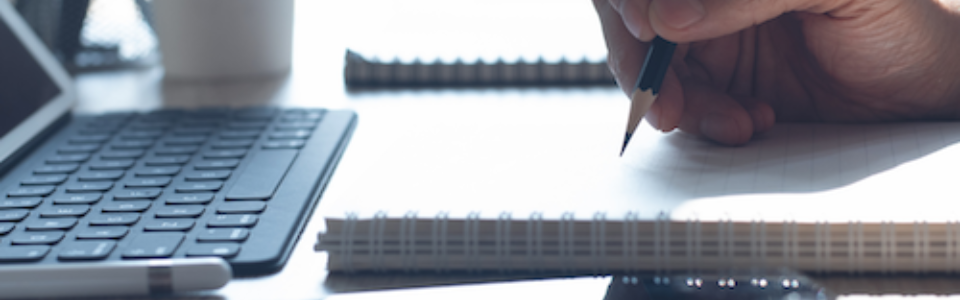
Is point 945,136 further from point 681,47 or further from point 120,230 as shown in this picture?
point 120,230

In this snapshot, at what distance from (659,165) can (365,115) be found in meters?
0.32

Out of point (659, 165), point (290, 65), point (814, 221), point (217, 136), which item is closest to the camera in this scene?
point (814, 221)

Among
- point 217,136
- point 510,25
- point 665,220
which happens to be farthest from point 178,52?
point 665,220

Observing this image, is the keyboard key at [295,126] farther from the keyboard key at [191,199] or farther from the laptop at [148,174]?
the keyboard key at [191,199]

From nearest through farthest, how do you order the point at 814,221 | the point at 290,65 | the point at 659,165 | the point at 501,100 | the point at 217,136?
the point at 814,221 → the point at 659,165 → the point at 217,136 → the point at 501,100 → the point at 290,65

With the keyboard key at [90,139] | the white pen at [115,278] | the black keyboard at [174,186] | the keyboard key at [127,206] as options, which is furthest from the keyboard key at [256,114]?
the white pen at [115,278]

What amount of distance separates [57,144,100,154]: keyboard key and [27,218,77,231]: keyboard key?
0.53 ft

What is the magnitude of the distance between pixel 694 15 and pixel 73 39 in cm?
79

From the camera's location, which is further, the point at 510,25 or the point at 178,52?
the point at 510,25

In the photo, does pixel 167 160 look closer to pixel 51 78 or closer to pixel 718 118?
pixel 51 78

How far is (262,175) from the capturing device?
51 cm

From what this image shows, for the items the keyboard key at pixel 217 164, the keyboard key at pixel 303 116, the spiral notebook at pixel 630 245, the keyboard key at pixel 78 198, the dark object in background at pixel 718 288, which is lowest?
the keyboard key at pixel 78 198

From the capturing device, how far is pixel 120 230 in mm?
416

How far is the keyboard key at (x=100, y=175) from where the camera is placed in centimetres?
51
